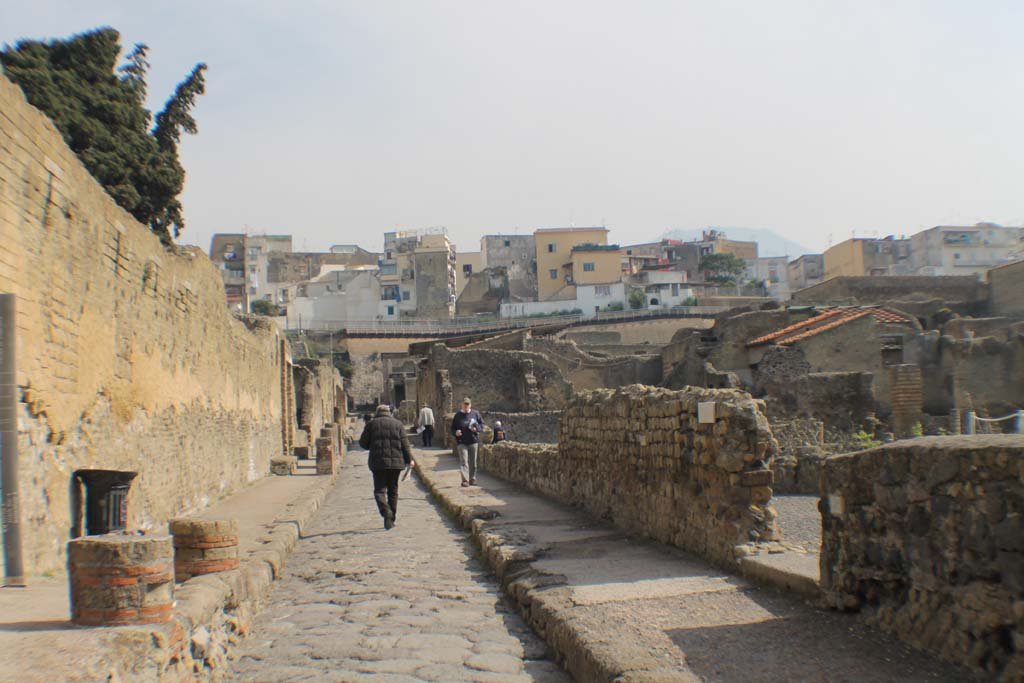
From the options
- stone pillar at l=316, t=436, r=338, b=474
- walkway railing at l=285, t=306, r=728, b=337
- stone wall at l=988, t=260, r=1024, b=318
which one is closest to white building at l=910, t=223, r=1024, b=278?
walkway railing at l=285, t=306, r=728, b=337

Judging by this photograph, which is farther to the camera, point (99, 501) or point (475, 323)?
point (475, 323)

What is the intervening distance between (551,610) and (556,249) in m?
81.3

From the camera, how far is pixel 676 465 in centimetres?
766

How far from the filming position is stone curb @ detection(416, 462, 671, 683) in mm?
4375

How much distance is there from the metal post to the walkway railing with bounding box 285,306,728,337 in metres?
59.2

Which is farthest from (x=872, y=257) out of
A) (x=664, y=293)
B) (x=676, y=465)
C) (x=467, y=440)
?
(x=676, y=465)

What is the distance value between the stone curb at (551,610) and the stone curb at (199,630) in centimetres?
192

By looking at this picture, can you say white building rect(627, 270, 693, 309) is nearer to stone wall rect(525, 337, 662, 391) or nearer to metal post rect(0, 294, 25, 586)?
stone wall rect(525, 337, 662, 391)

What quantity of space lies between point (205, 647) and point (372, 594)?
233 centimetres

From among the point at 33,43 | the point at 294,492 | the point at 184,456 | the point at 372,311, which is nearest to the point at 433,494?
the point at 294,492

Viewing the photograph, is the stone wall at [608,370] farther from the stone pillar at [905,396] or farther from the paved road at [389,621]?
the paved road at [389,621]

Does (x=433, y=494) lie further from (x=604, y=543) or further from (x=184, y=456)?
(x=604, y=543)

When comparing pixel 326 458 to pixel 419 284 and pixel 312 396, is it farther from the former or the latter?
pixel 419 284

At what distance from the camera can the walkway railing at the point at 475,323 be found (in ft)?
218
